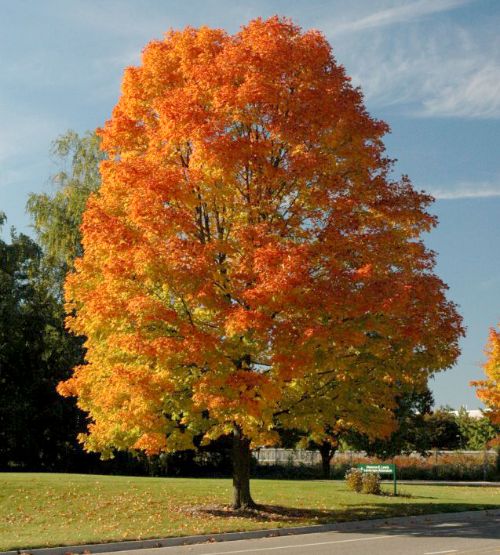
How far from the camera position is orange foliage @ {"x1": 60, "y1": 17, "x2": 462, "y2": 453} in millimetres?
18172

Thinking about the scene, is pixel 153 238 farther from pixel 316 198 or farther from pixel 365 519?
pixel 365 519

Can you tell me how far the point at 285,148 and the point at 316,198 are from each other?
70.5 inches

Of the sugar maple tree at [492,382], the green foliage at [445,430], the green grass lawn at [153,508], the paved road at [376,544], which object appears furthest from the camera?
the green foliage at [445,430]

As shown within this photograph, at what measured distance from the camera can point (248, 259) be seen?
18719mm

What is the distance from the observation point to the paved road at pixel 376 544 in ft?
48.7

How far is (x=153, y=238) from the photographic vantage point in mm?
19297

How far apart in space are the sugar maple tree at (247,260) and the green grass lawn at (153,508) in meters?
1.87

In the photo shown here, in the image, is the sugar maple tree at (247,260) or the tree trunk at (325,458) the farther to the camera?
the tree trunk at (325,458)

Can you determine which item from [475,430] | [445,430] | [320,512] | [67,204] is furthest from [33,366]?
[445,430]

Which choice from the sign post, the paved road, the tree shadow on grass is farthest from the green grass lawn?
the paved road

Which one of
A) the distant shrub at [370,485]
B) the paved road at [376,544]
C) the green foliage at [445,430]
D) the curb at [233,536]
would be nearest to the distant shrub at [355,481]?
the distant shrub at [370,485]

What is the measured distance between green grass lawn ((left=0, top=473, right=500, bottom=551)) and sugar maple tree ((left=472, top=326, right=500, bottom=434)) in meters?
13.8

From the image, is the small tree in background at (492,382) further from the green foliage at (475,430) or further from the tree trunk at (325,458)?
the green foliage at (475,430)

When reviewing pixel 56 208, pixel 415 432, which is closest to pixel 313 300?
pixel 56 208
